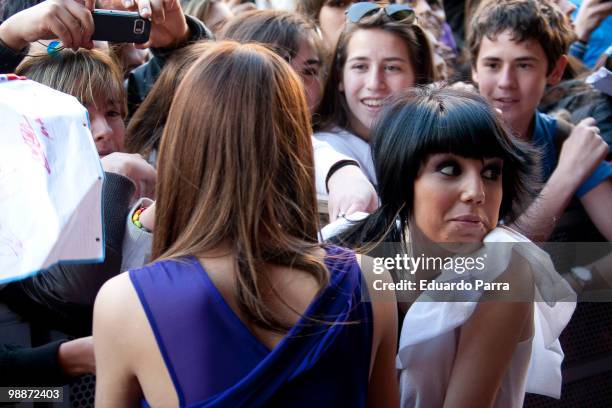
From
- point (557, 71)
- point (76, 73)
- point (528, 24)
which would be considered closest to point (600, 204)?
point (557, 71)

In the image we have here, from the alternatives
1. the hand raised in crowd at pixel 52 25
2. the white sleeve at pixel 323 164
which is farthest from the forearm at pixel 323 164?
the hand raised in crowd at pixel 52 25

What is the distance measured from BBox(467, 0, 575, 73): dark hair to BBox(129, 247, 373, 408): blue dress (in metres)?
2.13

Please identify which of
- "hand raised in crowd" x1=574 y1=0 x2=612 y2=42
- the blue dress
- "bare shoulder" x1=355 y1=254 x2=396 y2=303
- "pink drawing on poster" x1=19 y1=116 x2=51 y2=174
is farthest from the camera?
"hand raised in crowd" x1=574 y1=0 x2=612 y2=42

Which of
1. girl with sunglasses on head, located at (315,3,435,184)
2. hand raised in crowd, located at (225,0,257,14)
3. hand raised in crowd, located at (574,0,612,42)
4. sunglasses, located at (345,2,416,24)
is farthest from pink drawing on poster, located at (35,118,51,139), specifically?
hand raised in crowd, located at (574,0,612,42)

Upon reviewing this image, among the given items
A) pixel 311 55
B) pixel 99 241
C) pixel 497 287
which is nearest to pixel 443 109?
pixel 497 287

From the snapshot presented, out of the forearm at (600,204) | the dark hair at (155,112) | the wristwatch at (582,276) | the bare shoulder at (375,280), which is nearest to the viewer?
A: the bare shoulder at (375,280)

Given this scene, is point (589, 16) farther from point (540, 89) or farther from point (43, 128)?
point (43, 128)

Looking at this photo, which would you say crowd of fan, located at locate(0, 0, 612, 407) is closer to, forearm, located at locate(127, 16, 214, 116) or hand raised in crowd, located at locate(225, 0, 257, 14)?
forearm, located at locate(127, 16, 214, 116)

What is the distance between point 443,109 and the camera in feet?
6.91

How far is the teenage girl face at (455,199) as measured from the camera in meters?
2.04

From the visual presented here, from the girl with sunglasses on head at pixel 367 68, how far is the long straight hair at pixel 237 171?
4.75 feet

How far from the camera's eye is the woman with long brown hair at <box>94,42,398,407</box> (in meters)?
1.44

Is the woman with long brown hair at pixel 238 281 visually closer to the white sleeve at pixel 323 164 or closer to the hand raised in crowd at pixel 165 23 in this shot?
the white sleeve at pixel 323 164

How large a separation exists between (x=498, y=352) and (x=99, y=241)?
0.95 m
